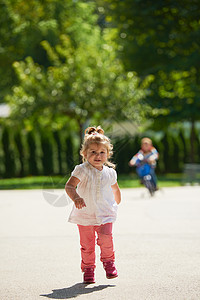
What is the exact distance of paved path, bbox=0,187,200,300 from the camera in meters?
5.53

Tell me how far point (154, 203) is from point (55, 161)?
15130mm

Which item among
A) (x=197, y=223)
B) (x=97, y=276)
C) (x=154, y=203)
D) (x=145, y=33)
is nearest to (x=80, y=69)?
(x=145, y=33)

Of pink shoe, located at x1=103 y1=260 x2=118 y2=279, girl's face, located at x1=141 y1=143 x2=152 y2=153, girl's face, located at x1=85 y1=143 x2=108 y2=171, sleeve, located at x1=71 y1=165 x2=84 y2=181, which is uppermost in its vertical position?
girl's face, located at x1=85 y1=143 x2=108 y2=171

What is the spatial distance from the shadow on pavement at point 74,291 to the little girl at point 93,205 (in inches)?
6.9

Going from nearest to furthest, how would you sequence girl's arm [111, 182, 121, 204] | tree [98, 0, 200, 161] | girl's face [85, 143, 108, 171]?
girl's face [85, 143, 108, 171]
girl's arm [111, 182, 121, 204]
tree [98, 0, 200, 161]

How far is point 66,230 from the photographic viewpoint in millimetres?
10047

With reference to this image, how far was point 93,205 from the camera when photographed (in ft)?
19.5

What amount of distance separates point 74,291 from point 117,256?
1.93m

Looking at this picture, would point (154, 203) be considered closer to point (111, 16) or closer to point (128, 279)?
point (128, 279)

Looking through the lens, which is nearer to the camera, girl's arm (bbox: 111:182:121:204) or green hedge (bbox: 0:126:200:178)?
girl's arm (bbox: 111:182:121:204)

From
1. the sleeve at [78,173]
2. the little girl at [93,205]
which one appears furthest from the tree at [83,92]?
the sleeve at [78,173]

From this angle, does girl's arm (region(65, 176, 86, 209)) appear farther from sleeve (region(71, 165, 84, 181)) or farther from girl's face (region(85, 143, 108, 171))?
girl's face (region(85, 143, 108, 171))

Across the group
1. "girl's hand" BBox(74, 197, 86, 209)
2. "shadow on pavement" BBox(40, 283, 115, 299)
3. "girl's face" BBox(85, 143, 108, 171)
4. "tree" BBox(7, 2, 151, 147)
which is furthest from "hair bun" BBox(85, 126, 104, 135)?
"tree" BBox(7, 2, 151, 147)

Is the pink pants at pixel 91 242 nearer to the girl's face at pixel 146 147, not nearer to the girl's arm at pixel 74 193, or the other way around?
the girl's arm at pixel 74 193
